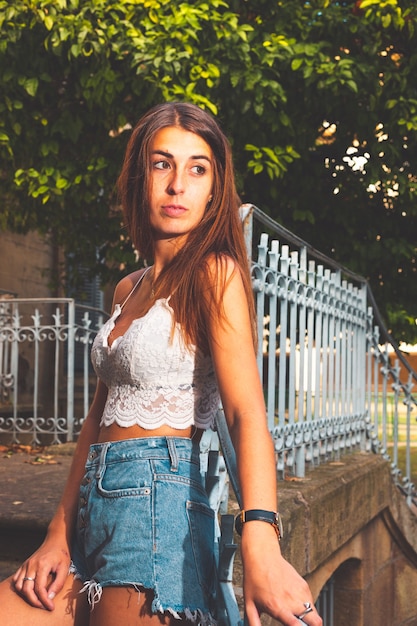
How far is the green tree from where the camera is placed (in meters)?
6.36

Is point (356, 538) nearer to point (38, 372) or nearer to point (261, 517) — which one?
point (261, 517)

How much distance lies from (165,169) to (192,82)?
4666mm

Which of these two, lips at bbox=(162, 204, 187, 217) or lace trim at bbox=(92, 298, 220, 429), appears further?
lips at bbox=(162, 204, 187, 217)

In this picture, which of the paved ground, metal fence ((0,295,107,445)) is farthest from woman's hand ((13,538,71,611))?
metal fence ((0,295,107,445))

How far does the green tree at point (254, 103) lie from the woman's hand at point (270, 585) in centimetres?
502

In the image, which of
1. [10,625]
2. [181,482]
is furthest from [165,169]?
[10,625]

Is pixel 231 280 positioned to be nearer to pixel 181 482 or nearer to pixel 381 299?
→ pixel 181 482

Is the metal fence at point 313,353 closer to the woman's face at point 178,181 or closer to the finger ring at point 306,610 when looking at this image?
the woman's face at point 178,181

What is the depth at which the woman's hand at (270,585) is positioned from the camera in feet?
4.89

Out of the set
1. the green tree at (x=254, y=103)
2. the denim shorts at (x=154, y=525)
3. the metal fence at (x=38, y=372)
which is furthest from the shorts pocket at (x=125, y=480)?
the metal fence at (x=38, y=372)

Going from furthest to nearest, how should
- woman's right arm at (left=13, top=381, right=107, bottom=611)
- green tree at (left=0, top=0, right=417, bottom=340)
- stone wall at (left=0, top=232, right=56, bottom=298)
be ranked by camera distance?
stone wall at (left=0, top=232, right=56, bottom=298)
green tree at (left=0, top=0, right=417, bottom=340)
woman's right arm at (left=13, top=381, right=107, bottom=611)

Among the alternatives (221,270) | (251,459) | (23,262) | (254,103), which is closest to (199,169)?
(221,270)

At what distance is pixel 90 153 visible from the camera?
7246mm

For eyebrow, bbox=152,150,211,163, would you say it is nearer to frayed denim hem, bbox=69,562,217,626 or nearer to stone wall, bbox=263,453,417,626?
frayed denim hem, bbox=69,562,217,626
